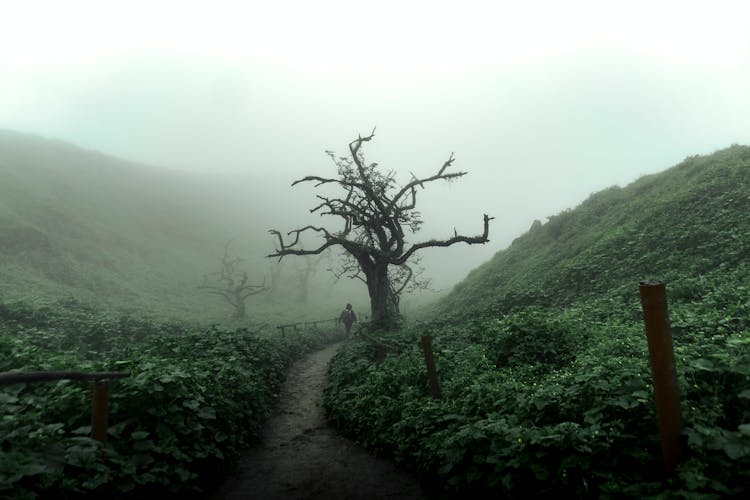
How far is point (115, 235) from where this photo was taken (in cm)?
5041

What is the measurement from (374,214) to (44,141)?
86948 mm

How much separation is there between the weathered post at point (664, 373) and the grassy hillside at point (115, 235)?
87.7 ft

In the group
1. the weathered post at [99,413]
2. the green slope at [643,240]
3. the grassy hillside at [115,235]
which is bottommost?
the weathered post at [99,413]

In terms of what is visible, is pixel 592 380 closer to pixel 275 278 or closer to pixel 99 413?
pixel 99 413

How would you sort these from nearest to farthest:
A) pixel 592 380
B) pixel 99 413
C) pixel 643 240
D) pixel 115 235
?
1. pixel 99 413
2. pixel 592 380
3. pixel 643 240
4. pixel 115 235

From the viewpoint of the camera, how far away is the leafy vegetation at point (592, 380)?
3.98 meters

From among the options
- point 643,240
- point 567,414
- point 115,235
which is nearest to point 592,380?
point 567,414

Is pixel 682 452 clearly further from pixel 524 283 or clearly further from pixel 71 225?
pixel 71 225

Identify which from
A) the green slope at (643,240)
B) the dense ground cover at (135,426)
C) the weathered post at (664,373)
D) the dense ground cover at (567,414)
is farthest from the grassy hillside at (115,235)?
the weathered post at (664,373)

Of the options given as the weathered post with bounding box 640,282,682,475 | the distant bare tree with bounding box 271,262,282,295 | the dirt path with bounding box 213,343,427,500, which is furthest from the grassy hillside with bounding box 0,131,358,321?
the weathered post with bounding box 640,282,682,475

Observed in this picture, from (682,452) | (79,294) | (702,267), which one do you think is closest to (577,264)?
(702,267)

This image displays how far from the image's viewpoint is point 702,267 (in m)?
12.1

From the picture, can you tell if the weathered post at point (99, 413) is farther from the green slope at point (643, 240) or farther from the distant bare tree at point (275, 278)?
the distant bare tree at point (275, 278)

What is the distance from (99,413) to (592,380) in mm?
5651
